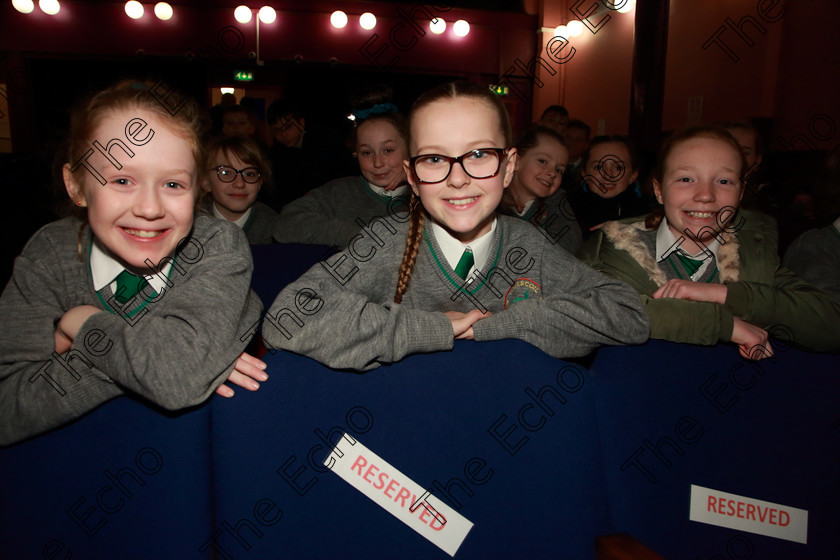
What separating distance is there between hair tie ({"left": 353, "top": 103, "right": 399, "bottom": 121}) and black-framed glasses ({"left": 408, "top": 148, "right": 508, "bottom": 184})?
1549 millimetres

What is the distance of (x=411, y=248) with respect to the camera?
1370 mm

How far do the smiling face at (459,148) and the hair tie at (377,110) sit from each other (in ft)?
4.88

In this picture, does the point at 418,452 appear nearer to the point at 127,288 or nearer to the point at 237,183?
the point at 127,288

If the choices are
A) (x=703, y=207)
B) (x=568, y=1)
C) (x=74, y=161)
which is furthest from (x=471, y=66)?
(x=74, y=161)

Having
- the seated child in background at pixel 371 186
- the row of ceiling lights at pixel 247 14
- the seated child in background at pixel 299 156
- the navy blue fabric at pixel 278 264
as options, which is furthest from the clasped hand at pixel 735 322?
the row of ceiling lights at pixel 247 14

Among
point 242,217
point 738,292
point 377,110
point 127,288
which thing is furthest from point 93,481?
point 377,110

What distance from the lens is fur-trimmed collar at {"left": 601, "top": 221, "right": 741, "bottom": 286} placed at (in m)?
1.56

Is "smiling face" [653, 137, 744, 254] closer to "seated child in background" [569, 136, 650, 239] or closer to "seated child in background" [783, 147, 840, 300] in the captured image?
"seated child in background" [783, 147, 840, 300]

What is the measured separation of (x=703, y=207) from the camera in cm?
161

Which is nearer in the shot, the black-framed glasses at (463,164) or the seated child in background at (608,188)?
the black-framed glasses at (463,164)

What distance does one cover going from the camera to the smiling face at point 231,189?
8.66 ft

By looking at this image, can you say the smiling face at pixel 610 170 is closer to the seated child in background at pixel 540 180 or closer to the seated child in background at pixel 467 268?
the seated child in background at pixel 540 180

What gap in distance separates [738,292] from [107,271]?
63.0 inches

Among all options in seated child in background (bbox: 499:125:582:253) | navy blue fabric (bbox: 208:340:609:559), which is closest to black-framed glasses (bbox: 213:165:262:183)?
seated child in background (bbox: 499:125:582:253)
